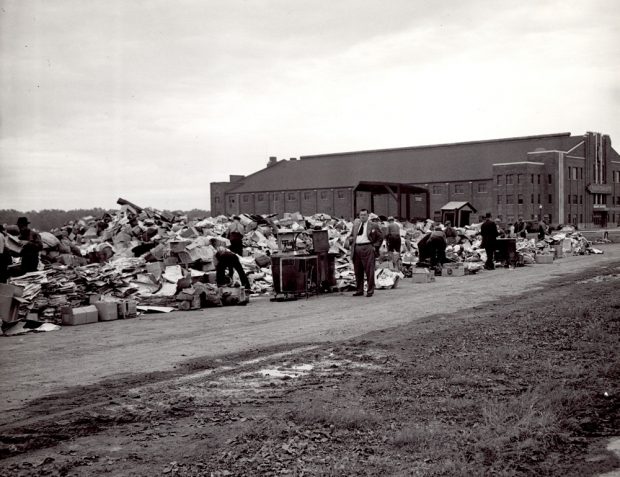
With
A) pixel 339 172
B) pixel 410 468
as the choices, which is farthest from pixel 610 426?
pixel 339 172

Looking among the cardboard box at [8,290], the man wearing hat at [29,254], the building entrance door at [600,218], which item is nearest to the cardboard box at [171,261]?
the man wearing hat at [29,254]

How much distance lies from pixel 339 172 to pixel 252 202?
15326mm

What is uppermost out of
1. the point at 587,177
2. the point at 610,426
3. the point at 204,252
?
the point at 587,177

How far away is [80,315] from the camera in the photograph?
1329 cm

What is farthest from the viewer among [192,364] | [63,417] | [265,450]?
[192,364]

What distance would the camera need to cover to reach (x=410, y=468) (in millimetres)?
4742

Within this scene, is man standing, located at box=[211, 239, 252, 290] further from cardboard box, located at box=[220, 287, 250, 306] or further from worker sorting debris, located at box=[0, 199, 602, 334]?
cardboard box, located at box=[220, 287, 250, 306]

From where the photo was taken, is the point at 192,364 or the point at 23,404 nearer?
the point at 23,404

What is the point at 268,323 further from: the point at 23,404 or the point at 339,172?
the point at 339,172

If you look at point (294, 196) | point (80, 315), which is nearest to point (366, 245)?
point (80, 315)

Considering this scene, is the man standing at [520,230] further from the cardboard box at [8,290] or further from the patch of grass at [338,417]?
the patch of grass at [338,417]

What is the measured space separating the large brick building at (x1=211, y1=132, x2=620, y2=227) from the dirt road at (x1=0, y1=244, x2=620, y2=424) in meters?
48.2

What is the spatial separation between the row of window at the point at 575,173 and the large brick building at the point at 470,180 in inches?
4.7

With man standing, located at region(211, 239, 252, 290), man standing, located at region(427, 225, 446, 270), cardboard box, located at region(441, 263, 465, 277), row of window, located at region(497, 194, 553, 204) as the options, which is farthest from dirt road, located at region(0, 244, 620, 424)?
row of window, located at region(497, 194, 553, 204)
